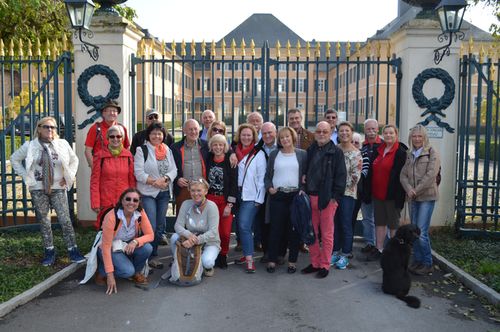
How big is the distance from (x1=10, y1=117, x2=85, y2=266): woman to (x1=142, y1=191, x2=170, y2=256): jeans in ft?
3.17

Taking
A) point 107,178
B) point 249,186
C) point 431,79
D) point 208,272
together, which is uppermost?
point 431,79

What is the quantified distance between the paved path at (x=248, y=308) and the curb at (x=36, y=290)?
0.24 ft

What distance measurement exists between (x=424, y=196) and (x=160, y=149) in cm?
330

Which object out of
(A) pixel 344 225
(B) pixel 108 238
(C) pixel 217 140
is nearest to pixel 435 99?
(A) pixel 344 225

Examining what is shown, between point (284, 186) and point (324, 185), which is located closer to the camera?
point (324, 185)

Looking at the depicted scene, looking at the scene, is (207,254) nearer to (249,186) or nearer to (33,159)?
(249,186)

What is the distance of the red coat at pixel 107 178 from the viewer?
226 inches

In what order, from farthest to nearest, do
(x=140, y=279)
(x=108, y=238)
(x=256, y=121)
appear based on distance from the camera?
(x=256, y=121)
(x=140, y=279)
(x=108, y=238)

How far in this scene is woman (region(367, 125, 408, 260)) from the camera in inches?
242

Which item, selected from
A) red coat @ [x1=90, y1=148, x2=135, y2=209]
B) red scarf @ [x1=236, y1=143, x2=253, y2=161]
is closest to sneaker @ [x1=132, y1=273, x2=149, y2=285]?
red coat @ [x1=90, y1=148, x2=135, y2=209]

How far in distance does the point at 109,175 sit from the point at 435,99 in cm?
494

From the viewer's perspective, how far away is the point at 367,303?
16.3ft

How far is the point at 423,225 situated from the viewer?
5.91m

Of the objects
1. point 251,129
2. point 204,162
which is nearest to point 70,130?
point 204,162
